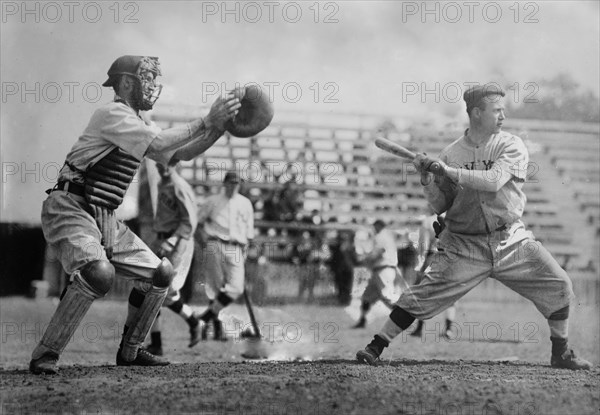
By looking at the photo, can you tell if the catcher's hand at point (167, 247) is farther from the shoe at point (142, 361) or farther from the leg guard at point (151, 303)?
the leg guard at point (151, 303)

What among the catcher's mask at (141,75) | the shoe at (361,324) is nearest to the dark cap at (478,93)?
the catcher's mask at (141,75)

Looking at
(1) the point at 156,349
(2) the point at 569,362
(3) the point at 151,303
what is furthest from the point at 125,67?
(2) the point at 569,362

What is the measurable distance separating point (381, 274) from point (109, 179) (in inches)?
300

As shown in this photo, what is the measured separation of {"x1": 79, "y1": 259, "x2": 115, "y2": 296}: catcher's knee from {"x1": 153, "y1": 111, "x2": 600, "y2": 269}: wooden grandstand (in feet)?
33.9

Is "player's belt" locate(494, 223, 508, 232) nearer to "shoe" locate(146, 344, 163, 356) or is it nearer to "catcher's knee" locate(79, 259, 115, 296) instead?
"catcher's knee" locate(79, 259, 115, 296)

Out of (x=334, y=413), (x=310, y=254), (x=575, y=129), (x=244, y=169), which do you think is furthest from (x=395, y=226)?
(x=334, y=413)

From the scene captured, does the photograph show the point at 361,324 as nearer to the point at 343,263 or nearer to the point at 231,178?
the point at 343,263

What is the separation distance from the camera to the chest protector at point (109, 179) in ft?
21.0

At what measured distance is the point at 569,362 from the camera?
7199 mm

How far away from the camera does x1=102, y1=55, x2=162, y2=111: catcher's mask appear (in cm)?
676

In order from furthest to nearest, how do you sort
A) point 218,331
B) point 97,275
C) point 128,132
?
point 218,331
point 128,132
point 97,275

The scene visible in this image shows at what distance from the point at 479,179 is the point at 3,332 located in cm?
628

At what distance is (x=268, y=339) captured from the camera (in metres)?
11.8

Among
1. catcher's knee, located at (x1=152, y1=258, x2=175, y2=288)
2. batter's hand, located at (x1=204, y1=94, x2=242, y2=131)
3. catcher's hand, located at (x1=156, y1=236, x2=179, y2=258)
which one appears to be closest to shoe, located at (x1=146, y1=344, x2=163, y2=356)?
catcher's hand, located at (x1=156, y1=236, x2=179, y2=258)
